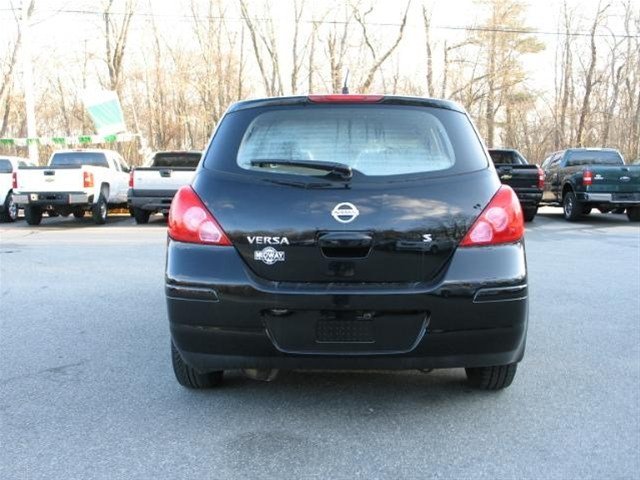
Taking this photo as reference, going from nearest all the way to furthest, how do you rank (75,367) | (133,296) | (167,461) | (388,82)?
(167,461) < (75,367) < (133,296) < (388,82)

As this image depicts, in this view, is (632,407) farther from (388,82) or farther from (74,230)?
(388,82)

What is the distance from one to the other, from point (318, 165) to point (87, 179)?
12443mm

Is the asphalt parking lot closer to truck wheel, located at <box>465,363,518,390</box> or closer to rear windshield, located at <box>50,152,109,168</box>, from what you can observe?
truck wheel, located at <box>465,363,518,390</box>

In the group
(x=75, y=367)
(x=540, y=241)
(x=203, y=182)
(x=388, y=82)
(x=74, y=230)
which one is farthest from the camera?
(x=388, y=82)

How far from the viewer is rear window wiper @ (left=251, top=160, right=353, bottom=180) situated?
3236mm

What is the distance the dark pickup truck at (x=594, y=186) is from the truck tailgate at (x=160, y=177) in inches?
363

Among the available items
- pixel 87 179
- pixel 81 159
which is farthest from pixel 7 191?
pixel 87 179

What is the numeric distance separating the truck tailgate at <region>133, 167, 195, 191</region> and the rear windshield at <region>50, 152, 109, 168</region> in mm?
2546

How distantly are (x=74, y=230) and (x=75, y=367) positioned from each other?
10398 millimetres

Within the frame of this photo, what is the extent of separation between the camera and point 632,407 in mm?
3623

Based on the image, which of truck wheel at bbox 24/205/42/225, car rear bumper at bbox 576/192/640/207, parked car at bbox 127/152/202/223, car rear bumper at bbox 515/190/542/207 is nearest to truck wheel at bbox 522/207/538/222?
car rear bumper at bbox 515/190/542/207

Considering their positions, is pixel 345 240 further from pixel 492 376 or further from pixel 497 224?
pixel 492 376

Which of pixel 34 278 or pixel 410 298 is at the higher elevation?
pixel 410 298

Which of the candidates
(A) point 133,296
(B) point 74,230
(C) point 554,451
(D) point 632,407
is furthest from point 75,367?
(B) point 74,230
